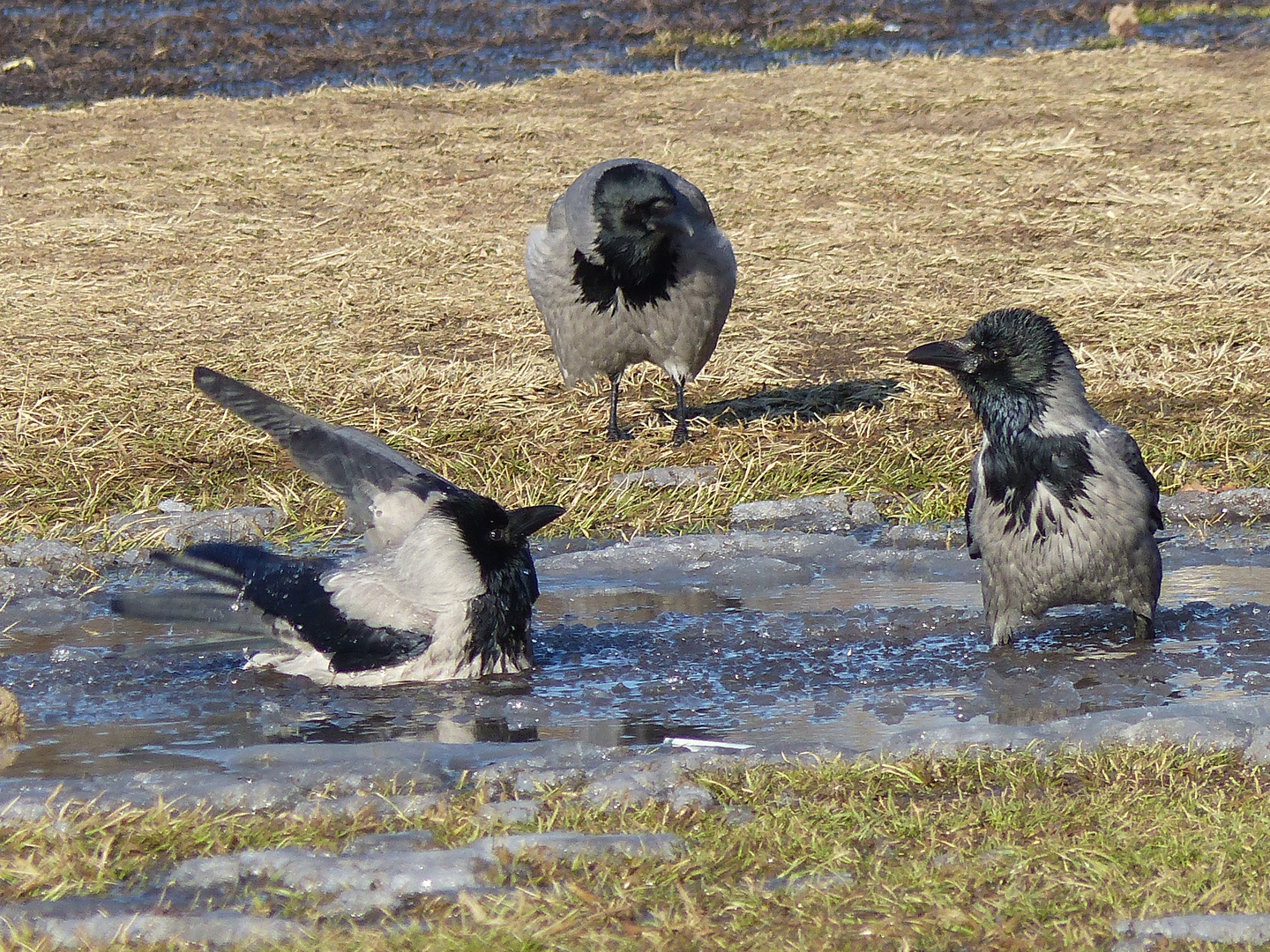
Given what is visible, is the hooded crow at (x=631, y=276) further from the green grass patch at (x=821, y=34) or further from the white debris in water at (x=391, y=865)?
the green grass patch at (x=821, y=34)

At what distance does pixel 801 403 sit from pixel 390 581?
10.6ft

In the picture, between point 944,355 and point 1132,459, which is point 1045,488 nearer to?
point 1132,459

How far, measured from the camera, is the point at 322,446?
529 cm

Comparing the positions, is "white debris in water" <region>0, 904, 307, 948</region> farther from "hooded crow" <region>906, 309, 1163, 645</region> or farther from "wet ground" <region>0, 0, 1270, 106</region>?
"wet ground" <region>0, 0, 1270, 106</region>

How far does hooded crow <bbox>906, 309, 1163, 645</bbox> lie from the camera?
16.5 feet

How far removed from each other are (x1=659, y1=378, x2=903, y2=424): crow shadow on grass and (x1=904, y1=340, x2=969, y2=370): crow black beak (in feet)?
8.01

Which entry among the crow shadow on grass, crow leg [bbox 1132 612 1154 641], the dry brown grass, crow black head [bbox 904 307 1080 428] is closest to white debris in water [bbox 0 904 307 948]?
crow black head [bbox 904 307 1080 428]

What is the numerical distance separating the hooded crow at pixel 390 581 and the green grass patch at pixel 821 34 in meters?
14.7

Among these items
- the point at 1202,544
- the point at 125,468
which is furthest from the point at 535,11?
the point at 1202,544

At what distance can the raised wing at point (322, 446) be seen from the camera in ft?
17.3

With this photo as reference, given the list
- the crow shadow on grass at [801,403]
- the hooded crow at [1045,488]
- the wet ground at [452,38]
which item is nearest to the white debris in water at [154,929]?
the hooded crow at [1045,488]

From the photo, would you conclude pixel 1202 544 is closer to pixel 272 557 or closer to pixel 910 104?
pixel 272 557

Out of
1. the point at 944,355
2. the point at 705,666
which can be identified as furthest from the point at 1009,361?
the point at 705,666

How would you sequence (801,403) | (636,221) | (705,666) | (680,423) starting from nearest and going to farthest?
1. (705,666)
2. (636,221)
3. (680,423)
4. (801,403)
